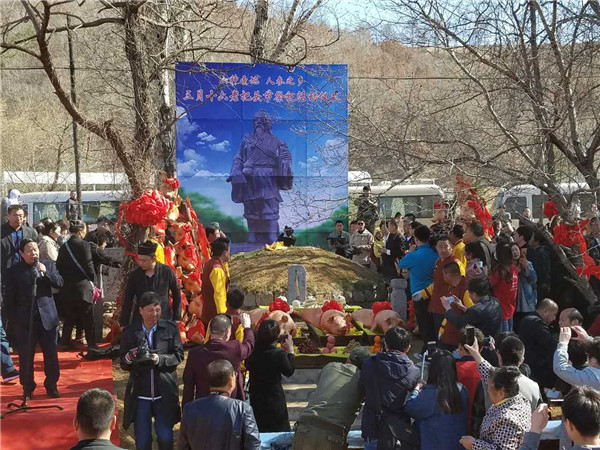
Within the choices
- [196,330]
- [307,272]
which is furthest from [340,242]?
[196,330]

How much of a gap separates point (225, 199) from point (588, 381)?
558 inches

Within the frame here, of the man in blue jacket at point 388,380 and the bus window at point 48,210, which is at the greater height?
the bus window at point 48,210

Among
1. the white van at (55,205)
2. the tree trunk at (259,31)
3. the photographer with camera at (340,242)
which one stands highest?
the tree trunk at (259,31)

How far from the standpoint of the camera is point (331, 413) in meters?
5.75

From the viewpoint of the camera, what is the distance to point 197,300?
423 inches

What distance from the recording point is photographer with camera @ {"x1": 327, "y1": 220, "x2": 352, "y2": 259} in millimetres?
18017

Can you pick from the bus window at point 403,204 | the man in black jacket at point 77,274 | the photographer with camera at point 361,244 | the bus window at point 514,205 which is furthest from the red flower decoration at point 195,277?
the bus window at point 403,204

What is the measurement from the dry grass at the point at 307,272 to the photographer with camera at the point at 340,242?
2.17 meters

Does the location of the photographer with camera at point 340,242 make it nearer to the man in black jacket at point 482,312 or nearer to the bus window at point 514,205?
the bus window at point 514,205

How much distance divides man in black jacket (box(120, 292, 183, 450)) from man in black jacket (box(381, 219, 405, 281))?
7.16 metres

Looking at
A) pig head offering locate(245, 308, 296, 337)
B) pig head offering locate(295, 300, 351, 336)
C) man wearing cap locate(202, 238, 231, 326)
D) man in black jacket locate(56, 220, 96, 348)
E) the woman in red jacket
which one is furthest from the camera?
man in black jacket locate(56, 220, 96, 348)

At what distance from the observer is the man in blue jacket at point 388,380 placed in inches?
211

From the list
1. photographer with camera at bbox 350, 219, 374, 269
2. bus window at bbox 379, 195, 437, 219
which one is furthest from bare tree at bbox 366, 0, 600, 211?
bus window at bbox 379, 195, 437, 219

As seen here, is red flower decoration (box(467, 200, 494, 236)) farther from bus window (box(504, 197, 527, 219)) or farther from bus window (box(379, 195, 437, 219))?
bus window (box(379, 195, 437, 219))
